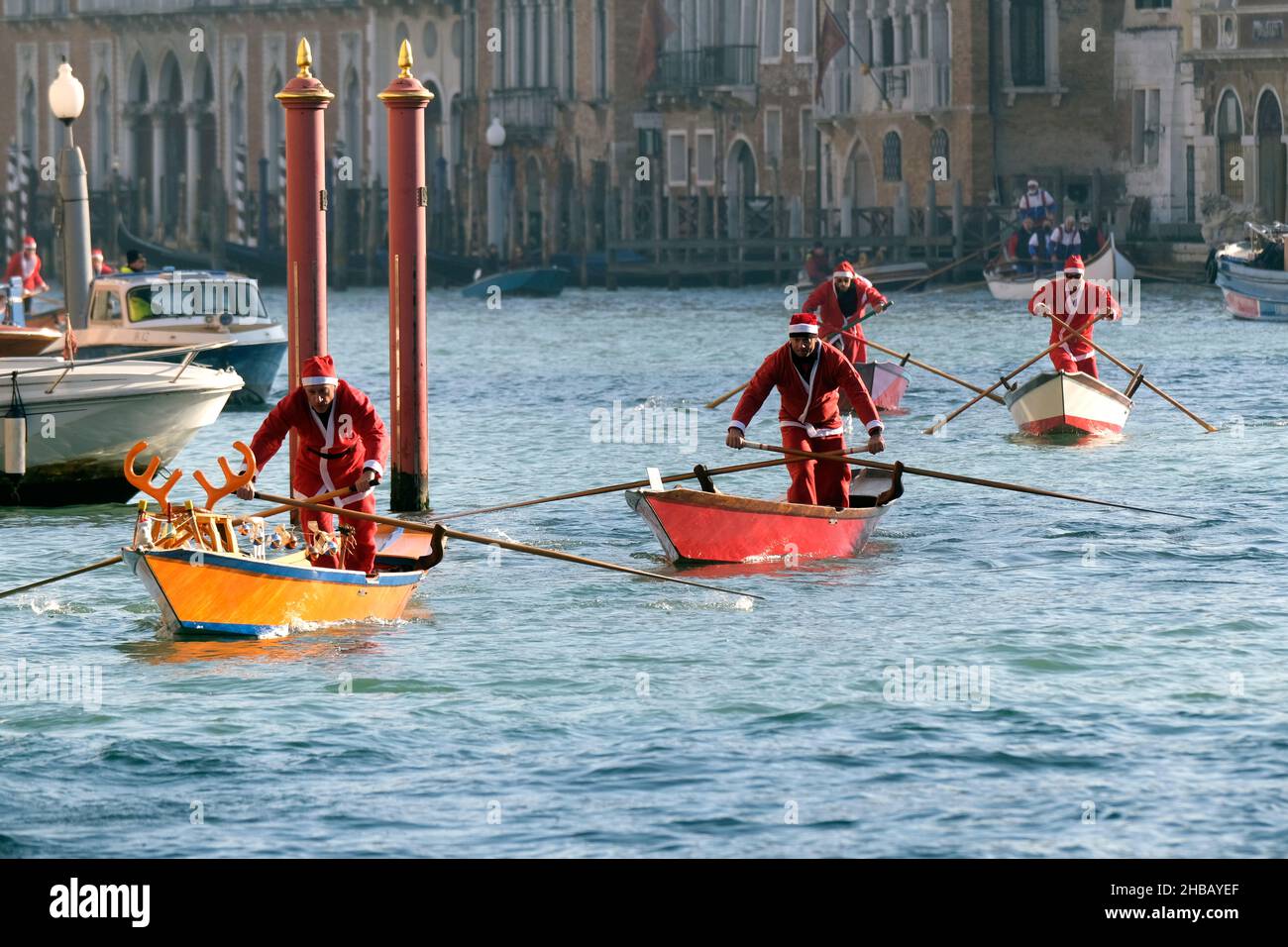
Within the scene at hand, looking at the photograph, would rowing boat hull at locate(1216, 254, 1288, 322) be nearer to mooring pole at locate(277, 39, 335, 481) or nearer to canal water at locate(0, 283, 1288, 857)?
canal water at locate(0, 283, 1288, 857)

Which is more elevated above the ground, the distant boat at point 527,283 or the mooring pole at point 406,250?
the mooring pole at point 406,250

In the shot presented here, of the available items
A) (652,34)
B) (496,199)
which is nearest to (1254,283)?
(652,34)

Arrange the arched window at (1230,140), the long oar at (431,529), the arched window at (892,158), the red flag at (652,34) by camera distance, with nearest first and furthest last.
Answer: the long oar at (431,529) < the arched window at (1230,140) < the arched window at (892,158) < the red flag at (652,34)

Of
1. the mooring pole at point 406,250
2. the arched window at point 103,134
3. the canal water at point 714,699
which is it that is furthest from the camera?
the arched window at point 103,134

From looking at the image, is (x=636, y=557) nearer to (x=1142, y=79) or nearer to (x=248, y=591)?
(x=248, y=591)

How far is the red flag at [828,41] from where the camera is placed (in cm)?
5000

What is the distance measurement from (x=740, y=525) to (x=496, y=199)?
41.7 m

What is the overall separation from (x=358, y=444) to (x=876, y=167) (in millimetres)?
38132

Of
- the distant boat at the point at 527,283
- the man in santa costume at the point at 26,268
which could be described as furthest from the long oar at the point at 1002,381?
the distant boat at the point at 527,283

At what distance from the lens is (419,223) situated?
1678cm

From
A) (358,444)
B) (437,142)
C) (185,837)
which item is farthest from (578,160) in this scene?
(185,837)

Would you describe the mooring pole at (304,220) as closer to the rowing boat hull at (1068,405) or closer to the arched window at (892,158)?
the rowing boat hull at (1068,405)

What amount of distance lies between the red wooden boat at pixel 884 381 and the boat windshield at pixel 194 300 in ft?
18.7

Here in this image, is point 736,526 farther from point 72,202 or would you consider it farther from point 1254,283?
point 1254,283
